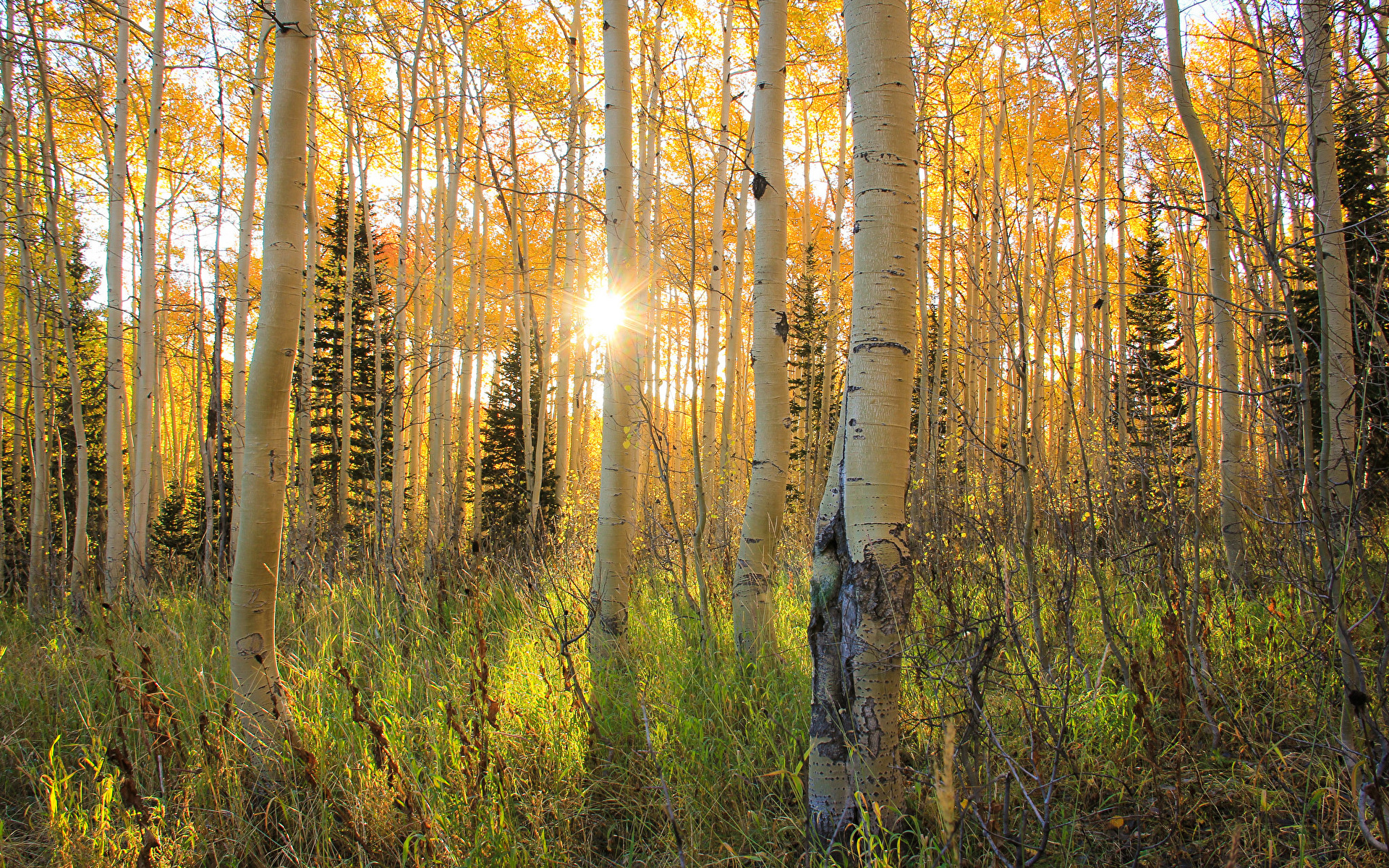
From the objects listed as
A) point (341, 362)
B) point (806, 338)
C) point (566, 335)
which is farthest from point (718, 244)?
point (341, 362)

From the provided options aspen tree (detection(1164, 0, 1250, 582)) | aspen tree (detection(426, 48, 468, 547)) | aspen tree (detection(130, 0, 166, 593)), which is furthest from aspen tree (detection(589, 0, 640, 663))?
aspen tree (detection(130, 0, 166, 593))

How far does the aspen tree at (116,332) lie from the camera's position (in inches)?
213

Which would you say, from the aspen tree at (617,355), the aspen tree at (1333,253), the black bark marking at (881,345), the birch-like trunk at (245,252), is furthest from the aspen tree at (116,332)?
the aspen tree at (1333,253)

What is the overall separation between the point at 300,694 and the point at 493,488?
9612mm

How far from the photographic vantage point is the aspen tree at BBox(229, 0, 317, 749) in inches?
91.1

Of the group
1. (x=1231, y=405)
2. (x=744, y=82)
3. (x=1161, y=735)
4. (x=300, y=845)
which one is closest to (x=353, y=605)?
(x=300, y=845)

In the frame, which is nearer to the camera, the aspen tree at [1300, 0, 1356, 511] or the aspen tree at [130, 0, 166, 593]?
the aspen tree at [1300, 0, 1356, 511]

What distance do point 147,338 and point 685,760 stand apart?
6.36 metres

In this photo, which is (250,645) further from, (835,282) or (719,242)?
(835,282)

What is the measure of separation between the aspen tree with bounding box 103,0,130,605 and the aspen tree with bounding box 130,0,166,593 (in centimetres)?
14

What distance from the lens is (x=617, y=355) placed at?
3.32 meters

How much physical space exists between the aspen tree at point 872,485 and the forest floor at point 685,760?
15cm

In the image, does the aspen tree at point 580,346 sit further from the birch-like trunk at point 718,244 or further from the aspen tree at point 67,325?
the aspen tree at point 67,325

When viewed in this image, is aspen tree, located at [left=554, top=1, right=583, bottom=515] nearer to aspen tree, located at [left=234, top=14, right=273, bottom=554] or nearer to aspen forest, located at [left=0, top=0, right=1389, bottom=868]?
aspen forest, located at [left=0, top=0, right=1389, bottom=868]
